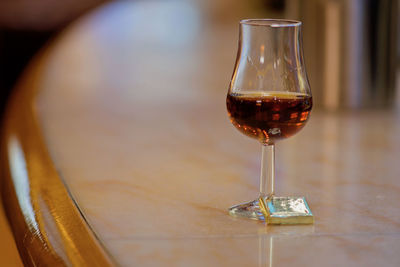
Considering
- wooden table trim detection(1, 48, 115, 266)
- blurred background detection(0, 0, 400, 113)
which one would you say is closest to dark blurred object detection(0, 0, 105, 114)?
blurred background detection(0, 0, 400, 113)

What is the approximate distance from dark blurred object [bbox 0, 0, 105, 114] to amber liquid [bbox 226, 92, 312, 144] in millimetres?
3772

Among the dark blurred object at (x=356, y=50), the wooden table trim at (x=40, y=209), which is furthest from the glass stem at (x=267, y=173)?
the dark blurred object at (x=356, y=50)

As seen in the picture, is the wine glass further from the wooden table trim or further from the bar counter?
the wooden table trim

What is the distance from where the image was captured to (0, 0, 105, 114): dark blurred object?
15.5ft

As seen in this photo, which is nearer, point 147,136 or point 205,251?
point 205,251

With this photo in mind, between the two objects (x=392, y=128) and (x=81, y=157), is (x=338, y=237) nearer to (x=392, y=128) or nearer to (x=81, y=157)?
(x=81, y=157)

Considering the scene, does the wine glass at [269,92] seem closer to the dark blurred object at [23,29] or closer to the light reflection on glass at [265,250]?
the light reflection on glass at [265,250]

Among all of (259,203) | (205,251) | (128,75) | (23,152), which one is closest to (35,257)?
(205,251)

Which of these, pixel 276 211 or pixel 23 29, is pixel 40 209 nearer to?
pixel 276 211

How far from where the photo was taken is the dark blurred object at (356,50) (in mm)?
1368

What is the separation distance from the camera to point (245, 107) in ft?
2.43

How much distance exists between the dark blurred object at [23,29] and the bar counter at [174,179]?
298cm

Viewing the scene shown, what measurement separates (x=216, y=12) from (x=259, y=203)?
3156 mm

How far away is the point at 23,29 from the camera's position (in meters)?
4.92
